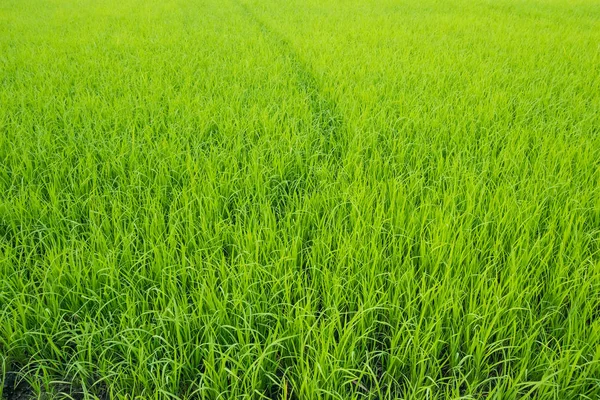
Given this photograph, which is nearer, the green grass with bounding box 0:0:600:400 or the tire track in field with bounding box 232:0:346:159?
the green grass with bounding box 0:0:600:400

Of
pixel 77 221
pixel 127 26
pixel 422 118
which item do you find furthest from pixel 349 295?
pixel 127 26

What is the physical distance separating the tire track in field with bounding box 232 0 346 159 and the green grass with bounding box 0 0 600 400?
3 cm

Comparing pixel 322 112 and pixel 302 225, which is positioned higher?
pixel 322 112

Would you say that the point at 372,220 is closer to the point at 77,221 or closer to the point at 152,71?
the point at 77,221

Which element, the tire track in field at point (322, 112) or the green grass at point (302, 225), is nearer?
the green grass at point (302, 225)

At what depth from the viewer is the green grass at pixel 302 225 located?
1.14 m

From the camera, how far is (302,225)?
1703mm

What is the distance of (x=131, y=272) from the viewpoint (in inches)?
58.5

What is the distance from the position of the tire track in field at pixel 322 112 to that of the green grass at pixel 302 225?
0.10ft

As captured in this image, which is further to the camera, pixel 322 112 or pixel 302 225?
pixel 322 112

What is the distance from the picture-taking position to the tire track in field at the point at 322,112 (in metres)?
2.45

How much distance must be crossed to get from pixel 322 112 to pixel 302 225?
148cm

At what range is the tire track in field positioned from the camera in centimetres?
245

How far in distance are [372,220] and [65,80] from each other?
3157mm
